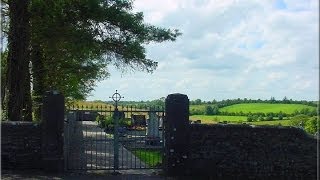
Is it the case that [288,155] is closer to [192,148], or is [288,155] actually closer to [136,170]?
[192,148]

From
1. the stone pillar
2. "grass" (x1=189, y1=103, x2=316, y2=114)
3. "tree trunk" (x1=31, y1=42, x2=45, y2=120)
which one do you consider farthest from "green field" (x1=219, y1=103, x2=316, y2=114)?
the stone pillar

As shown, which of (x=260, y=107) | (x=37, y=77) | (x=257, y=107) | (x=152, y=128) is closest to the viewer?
(x=152, y=128)

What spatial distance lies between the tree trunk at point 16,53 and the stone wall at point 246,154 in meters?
6.53

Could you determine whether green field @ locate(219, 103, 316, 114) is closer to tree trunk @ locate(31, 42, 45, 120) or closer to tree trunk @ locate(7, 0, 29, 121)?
tree trunk @ locate(31, 42, 45, 120)

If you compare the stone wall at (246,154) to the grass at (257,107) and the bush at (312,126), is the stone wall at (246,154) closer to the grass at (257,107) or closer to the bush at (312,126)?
the bush at (312,126)

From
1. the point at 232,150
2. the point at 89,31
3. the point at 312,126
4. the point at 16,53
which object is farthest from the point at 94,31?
the point at 312,126

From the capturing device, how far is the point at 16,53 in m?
17.7

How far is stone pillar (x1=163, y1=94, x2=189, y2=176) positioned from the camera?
14.6 metres

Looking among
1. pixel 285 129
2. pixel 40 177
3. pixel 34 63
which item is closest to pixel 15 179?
pixel 40 177

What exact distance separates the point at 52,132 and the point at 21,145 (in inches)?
36.8

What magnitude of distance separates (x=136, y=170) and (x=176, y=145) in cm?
157

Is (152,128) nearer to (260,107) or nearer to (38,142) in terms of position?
(38,142)

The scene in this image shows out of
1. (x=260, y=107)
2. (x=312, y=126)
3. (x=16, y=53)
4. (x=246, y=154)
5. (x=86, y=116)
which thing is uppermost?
(x=16, y=53)

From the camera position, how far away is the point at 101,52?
19.4m
